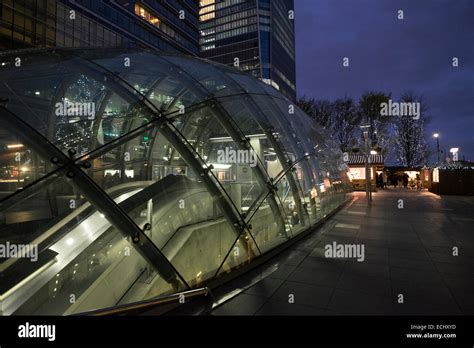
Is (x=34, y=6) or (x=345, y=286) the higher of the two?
(x=34, y=6)

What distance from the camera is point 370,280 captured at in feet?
15.5

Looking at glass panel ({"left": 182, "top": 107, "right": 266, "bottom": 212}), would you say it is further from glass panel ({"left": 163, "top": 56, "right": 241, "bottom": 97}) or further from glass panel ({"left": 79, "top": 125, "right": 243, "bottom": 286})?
glass panel ({"left": 163, "top": 56, "right": 241, "bottom": 97})

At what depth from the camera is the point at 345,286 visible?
4.46m

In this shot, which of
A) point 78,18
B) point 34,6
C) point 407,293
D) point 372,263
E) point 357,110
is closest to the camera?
point 407,293

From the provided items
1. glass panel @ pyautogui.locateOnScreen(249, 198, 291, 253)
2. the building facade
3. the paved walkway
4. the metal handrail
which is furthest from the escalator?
the building facade

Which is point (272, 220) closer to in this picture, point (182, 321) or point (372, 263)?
point (372, 263)

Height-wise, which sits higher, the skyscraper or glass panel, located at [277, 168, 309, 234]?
the skyscraper

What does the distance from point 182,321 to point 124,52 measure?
6.86m

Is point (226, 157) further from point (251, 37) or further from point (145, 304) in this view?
point (251, 37)

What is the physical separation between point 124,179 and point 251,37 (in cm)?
12225

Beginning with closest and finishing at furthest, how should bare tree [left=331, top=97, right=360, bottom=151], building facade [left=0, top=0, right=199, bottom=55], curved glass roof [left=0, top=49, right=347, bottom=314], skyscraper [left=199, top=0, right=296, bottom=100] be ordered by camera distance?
curved glass roof [left=0, top=49, right=347, bottom=314] → building facade [left=0, top=0, right=199, bottom=55] → bare tree [left=331, top=97, right=360, bottom=151] → skyscraper [left=199, top=0, right=296, bottom=100]

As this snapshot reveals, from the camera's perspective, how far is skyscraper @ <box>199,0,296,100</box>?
360ft

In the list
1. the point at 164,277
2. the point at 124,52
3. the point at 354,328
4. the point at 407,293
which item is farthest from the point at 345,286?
the point at 124,52

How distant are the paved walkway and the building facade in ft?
59.4
